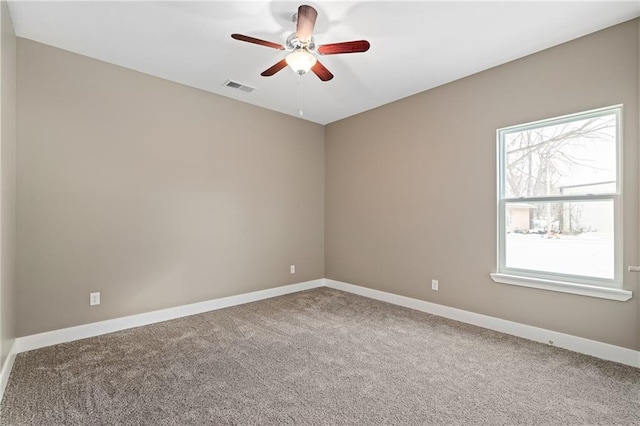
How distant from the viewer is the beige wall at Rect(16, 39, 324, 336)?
2752mm

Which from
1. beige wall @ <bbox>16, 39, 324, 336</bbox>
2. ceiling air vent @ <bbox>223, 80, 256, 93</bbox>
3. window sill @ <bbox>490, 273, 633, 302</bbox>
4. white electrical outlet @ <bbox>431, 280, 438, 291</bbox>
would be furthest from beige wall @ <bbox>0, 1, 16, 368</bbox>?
window sill @ <bbox>490, 273, 633, 302</bbox>

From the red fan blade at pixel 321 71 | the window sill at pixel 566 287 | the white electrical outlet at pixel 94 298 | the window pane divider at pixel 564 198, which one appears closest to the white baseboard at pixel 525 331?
the window sill at pixel 566 287

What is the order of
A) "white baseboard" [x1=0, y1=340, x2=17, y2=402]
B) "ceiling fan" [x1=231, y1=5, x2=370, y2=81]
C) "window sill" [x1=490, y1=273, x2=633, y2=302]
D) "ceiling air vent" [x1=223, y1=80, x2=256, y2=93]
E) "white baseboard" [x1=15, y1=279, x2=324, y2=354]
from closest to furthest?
"white baseboard" [x1=0, y1=340, x2=17, y2=402]
"ceiling fan" [x1=231, y1=5, x2=370, y2=81]
"window sill" [x1=490, y1=273, x2=633, y2=302]
"white baseboard" [x1=15, y1=279, x2=324, y2=354]
"ceiling air vent" [x1=223, y1=80, x2=256, y2=93]

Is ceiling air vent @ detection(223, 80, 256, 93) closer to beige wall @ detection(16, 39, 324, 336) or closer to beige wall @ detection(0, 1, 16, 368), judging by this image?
beige wall @ detection(16, 39, 324, 336)

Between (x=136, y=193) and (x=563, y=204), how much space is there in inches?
167

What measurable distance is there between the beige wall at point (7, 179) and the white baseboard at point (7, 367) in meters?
0.06

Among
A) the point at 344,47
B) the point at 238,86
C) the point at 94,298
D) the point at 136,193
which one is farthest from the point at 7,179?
the point at 344,47

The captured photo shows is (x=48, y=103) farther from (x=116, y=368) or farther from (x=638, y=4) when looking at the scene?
(x=638, y=4)

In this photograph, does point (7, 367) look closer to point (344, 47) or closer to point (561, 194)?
point (344, 47)

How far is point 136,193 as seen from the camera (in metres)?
3.29

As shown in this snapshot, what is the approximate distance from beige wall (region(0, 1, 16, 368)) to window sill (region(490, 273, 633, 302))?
4.13 meters

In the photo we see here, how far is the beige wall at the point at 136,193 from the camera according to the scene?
275cm

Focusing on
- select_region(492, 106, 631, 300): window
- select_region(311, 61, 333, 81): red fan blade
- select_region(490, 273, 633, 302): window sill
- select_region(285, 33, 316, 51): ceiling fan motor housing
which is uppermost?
select_region(285, 33, 316, 51): ceiling fan motor housing

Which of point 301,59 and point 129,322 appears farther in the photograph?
point 129,322
